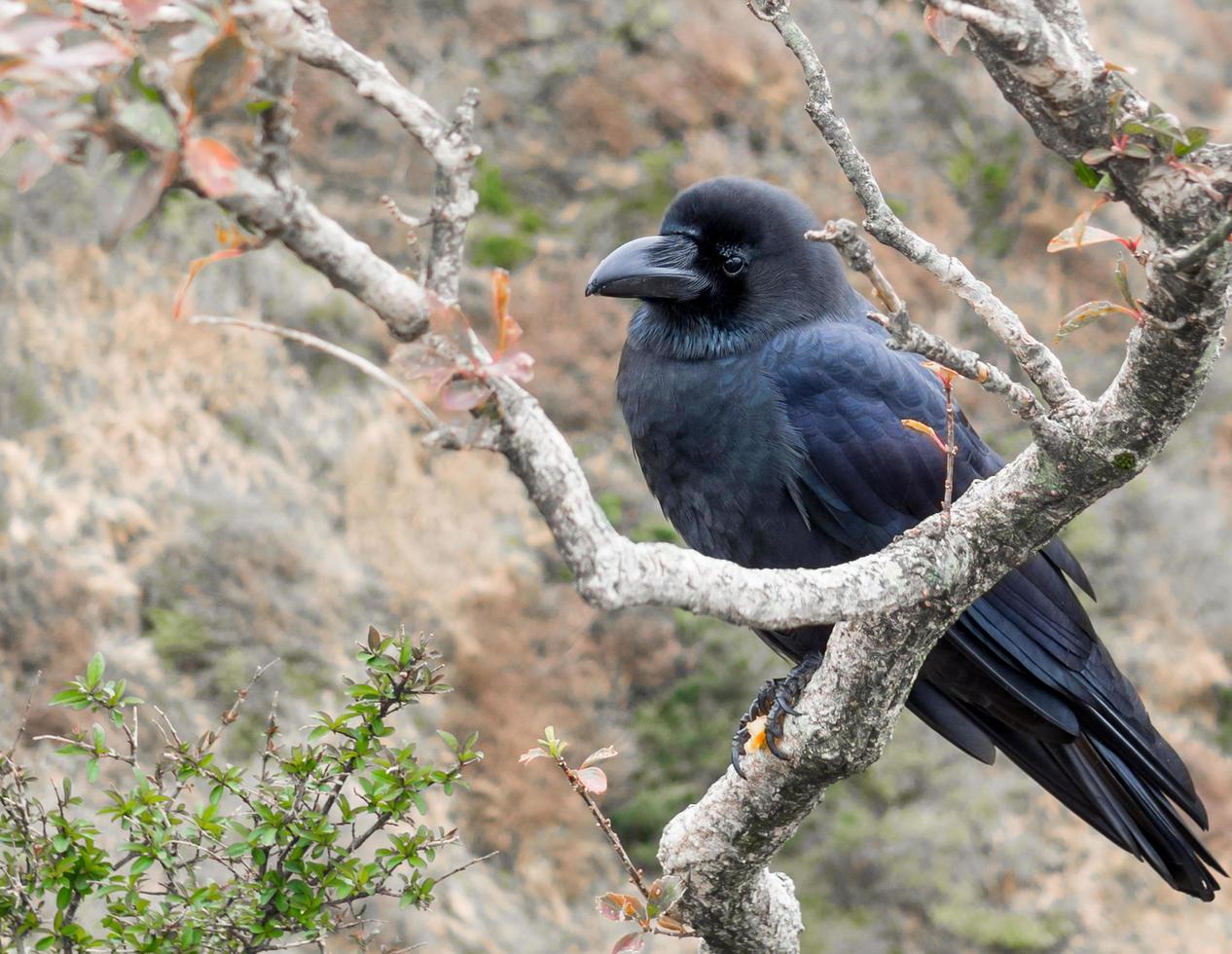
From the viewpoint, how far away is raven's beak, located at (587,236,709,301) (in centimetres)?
→ 321

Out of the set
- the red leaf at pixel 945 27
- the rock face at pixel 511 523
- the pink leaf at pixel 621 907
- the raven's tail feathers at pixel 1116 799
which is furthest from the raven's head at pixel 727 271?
the rock face at pixel 511 523

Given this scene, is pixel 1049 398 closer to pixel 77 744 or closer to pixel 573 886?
pixel 77 744

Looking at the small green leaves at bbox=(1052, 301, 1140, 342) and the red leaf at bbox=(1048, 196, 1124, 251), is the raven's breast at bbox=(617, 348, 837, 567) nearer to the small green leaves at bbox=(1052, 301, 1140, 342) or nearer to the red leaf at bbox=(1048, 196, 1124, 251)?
the small green leaves at bbox=(1052, 301, 1140, 342)

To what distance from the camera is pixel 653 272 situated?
10.6 ft

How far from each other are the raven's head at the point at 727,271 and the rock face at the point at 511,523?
303cm

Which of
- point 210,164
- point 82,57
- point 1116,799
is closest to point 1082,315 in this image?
point 210,164

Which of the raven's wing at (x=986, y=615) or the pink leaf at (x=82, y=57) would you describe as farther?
the raven's wing at (x=986, y=615)

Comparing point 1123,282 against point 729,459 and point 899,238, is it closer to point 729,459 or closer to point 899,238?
point 899,238

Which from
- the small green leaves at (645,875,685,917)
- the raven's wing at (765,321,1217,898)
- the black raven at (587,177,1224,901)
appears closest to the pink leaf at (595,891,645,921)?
the small green leaves at (645,875,685,917)

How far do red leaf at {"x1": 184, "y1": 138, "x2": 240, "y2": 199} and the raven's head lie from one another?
2.12 meters

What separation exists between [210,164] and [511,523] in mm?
5927

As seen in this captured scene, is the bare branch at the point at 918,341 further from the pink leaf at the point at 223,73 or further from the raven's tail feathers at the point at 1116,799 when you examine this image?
the raven's tail feathers at the point at 1116,799

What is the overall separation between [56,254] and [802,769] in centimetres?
549

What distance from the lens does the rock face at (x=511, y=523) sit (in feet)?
18.6
